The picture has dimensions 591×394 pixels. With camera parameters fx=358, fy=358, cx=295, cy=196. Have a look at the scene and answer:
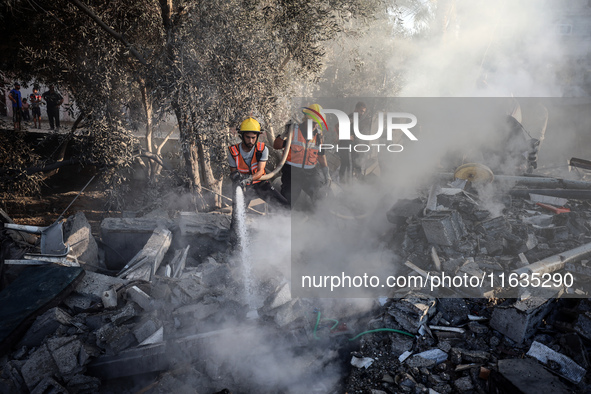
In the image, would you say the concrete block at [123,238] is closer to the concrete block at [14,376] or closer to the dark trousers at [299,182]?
the dark trousers at [299,182]

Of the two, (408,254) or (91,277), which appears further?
(408,254)

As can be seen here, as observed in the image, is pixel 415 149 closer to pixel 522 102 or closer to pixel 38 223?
pixel 522 102

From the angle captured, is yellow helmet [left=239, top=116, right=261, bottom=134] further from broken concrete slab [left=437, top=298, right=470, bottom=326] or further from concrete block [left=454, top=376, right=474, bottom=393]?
concrete block [left=454, top=376, right=474, bottom=393]

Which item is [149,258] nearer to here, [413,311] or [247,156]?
[247,156]

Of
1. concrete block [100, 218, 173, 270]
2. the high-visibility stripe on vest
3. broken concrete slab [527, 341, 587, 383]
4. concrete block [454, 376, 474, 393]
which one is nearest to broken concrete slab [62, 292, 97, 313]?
concrete block [100, 218, 173, 270]

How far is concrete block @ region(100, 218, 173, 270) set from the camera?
6.27 m

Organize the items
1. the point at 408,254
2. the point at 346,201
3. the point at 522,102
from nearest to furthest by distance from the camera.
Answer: the point at 408,254 → the point at 346,201 → the point at 522,102

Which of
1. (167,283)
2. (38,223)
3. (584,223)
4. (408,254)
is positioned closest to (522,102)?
(584,223)

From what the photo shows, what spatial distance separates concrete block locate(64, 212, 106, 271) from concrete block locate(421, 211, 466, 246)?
5.42 metres

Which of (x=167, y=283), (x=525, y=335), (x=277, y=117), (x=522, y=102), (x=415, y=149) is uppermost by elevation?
(x=522, y=102)

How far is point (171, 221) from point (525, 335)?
219 inches

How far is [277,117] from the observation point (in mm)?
9039

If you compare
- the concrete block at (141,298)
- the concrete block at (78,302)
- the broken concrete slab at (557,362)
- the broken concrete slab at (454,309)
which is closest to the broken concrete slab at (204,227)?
the concrete block at (141,298)

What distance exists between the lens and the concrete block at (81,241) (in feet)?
17.9
